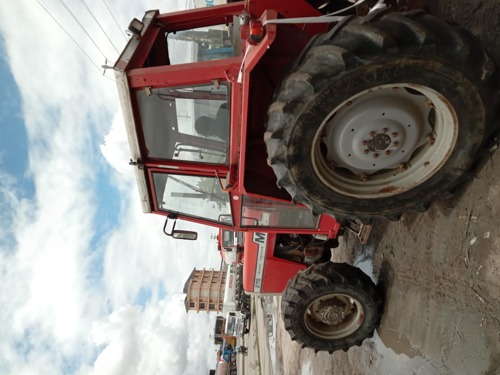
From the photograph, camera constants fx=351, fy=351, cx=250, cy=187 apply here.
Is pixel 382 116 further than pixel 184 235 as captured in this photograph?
No

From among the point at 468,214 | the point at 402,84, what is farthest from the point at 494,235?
the point at 402,84

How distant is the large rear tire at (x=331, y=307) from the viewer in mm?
3400

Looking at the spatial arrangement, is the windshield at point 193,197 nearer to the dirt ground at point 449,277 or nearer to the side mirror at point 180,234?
the side mirror at point 180,234

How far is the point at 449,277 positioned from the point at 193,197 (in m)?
2.25

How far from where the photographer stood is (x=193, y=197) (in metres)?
3.44

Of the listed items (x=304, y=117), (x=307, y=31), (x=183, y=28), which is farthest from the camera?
(x=183, y=28)

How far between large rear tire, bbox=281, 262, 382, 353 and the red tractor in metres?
0.01

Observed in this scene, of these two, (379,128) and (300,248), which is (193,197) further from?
(379,128)

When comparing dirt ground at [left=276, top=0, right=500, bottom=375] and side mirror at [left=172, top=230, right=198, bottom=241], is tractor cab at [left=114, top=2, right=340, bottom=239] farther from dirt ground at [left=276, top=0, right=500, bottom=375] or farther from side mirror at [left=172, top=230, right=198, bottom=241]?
dirt ground at [left=276, top=0, right=500, bottom=375]

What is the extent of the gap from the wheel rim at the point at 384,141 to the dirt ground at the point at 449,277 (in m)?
0.32

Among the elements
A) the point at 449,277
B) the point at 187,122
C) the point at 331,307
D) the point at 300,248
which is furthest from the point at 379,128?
the point at 300,248

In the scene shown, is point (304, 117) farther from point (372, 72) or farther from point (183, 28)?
point (183, 28)

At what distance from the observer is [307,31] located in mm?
2594

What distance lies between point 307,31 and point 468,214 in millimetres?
1689
